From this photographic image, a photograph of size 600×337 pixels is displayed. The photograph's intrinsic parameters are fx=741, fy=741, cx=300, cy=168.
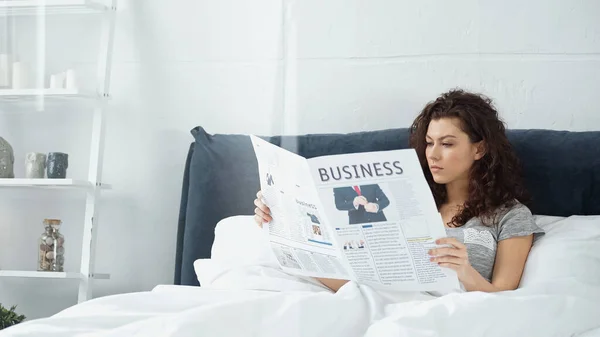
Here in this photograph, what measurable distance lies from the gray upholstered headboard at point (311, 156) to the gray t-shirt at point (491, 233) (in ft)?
0.51

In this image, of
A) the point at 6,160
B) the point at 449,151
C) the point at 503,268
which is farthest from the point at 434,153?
the point at 6,160

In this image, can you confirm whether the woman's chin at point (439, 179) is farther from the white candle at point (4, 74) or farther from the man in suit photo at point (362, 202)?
the white candle at point (4, 74)

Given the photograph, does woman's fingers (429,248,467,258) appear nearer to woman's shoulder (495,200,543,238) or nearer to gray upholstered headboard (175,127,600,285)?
woman's shoulder (495,200,543,238)

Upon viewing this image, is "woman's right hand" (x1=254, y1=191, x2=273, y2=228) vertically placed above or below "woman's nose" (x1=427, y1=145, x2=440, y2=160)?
below

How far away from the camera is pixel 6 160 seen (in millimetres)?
1512

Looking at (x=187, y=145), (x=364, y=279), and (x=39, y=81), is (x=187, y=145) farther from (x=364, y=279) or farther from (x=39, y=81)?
(x=364, y=279)

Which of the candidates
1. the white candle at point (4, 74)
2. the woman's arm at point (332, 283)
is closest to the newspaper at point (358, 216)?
the woman's arm at point (332, 283)

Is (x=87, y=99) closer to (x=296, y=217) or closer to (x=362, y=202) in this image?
(x=296, y=217)

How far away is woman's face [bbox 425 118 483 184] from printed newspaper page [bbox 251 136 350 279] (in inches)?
18.3

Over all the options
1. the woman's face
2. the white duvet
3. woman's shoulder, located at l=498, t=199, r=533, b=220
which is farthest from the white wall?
the white duvet

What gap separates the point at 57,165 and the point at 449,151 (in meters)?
0.84

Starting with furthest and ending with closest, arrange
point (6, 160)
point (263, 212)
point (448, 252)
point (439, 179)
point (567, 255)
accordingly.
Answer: point (439, 179)
point (6, 160)
point (567, 255)
point (263, 212)
point (448, 252)

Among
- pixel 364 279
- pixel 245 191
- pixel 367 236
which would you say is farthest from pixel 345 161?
pixel 245 191

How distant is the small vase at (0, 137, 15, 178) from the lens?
1.50 meters
